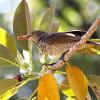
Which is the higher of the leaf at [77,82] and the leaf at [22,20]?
the leaf at [22,20]

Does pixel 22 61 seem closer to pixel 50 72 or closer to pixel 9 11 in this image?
pixel 50 72

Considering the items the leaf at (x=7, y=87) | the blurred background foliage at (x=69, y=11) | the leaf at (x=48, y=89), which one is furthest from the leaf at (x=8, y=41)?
the blurred background foliage at (x=69, y=11)

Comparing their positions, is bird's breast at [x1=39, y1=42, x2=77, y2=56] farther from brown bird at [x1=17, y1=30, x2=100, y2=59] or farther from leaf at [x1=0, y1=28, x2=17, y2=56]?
leaf at [x1=0, y1=28, x2=17, y2=56]

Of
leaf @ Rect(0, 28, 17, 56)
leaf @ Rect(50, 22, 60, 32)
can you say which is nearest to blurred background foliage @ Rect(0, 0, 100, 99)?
leaf @ Rect(50, 22, 60, 32)

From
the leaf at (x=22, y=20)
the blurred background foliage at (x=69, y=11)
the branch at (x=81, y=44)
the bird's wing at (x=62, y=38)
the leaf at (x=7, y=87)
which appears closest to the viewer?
the branch at (x=81, y=44)

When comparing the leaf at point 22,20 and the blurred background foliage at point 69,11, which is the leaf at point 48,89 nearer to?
the leaf at point 22,20

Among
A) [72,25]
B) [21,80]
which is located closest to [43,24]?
[21,80]
